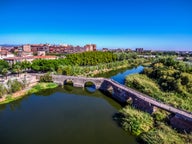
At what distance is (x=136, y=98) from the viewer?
22266mm

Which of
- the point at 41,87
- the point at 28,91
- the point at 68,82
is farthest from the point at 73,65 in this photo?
the point at 28,91

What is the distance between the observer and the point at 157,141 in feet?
46.2

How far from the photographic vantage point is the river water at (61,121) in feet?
52.3

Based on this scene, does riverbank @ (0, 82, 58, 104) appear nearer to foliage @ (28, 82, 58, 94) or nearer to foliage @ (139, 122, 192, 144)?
foliage @ (28, 82, 58, 94)

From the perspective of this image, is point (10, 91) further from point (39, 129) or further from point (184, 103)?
point (184, 103)

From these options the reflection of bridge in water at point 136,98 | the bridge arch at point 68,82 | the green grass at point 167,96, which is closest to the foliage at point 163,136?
the reflection of bridge in water at point 136,98

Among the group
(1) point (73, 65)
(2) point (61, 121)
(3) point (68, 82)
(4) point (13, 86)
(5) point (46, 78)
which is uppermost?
(1) point (73, 65)

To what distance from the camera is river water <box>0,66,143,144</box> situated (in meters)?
15.9

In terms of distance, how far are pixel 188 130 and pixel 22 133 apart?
15826 millimetres

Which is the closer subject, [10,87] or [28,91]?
[10,87]

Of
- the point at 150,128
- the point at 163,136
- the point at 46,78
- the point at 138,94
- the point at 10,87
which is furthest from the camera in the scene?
the point at 46,78

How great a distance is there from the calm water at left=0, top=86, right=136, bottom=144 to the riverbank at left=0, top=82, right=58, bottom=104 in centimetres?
95

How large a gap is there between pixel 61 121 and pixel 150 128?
979 cm

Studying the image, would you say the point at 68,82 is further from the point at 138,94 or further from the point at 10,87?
the point at 138,94
